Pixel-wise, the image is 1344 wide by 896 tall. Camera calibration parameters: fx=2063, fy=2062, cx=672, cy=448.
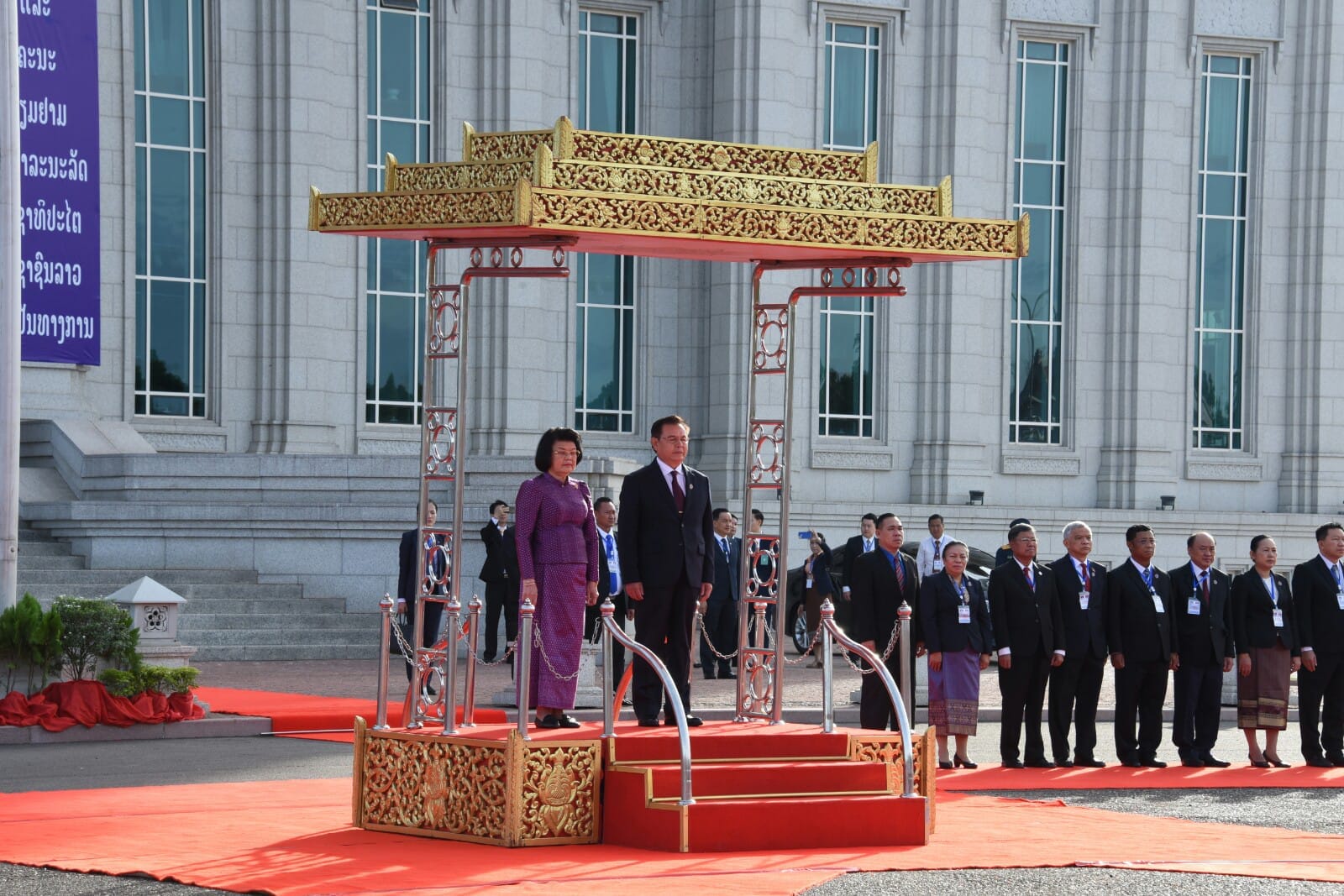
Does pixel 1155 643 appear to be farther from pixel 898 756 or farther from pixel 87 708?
pixel 87 708

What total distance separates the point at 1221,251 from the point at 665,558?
24.2 meters

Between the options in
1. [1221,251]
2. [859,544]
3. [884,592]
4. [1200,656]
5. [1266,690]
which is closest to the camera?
[884,592]

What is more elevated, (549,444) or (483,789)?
(549,444)

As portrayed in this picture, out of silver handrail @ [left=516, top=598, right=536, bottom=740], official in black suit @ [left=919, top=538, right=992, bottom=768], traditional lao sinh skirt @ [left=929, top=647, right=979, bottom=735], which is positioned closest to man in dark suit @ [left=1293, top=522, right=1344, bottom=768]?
official in black suit @ [left=919, top=538, right=992, bottom=768]

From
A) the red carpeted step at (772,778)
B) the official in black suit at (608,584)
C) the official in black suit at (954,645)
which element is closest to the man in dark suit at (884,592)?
the official in black suit at (954,645)

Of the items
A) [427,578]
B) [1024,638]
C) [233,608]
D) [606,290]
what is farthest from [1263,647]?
[606,290]

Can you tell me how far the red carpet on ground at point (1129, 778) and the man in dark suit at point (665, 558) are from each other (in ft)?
9.03

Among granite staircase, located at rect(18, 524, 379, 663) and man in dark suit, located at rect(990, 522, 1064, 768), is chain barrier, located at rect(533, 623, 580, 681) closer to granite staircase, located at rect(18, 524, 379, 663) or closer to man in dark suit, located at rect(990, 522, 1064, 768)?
man in dark suit, located at rect(990, 522, 1064, 768)

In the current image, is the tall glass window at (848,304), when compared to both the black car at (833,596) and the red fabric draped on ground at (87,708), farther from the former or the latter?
the red fabric draped on ground at (87,708)

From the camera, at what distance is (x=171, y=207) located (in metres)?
28.4

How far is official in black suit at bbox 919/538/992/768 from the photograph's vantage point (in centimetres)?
1495

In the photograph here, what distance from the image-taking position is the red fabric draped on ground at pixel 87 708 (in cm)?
1589

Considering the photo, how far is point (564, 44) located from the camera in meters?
30.3

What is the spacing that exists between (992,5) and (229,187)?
1223 cm
